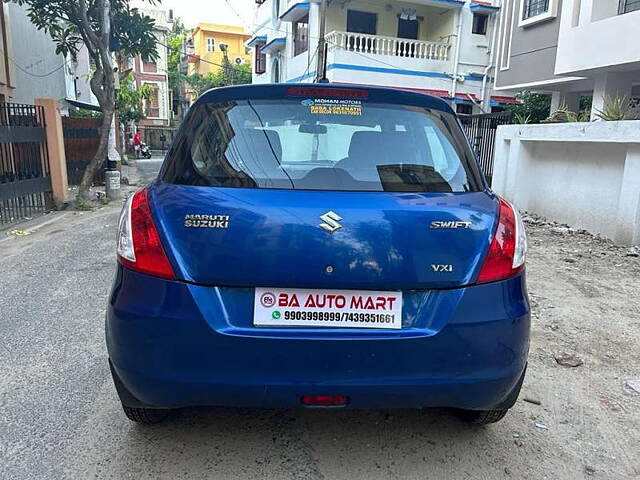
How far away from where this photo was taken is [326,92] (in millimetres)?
2477

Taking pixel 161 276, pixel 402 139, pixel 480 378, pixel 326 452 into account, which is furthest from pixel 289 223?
pixel 326 452

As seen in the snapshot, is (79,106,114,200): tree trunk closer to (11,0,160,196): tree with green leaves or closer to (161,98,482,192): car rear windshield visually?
(11,0,160,196): tree with green leaves

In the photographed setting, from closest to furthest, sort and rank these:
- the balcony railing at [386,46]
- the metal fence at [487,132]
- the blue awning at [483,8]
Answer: the metal fence at [487,132] < the balcony railing at [386,46] < the blue awning at [483,8]

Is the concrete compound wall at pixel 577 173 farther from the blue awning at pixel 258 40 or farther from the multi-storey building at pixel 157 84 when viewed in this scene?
the multi-storey building at pixel 157 84

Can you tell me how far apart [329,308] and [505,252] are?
2.47ft

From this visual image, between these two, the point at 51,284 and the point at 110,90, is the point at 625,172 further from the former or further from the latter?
the point at 110,90

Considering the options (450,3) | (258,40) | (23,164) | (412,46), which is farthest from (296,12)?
(23,164)

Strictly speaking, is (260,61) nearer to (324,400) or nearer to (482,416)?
(482,416)

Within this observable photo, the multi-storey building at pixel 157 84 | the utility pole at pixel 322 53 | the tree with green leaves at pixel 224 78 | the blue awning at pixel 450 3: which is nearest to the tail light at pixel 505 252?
the utility pole at pixel 322 53

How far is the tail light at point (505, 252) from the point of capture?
208cm

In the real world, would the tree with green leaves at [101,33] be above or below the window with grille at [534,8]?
below

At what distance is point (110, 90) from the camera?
37.3 feet

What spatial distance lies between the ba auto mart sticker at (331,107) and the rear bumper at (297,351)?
37.0 inches

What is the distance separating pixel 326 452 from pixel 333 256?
1.04m
